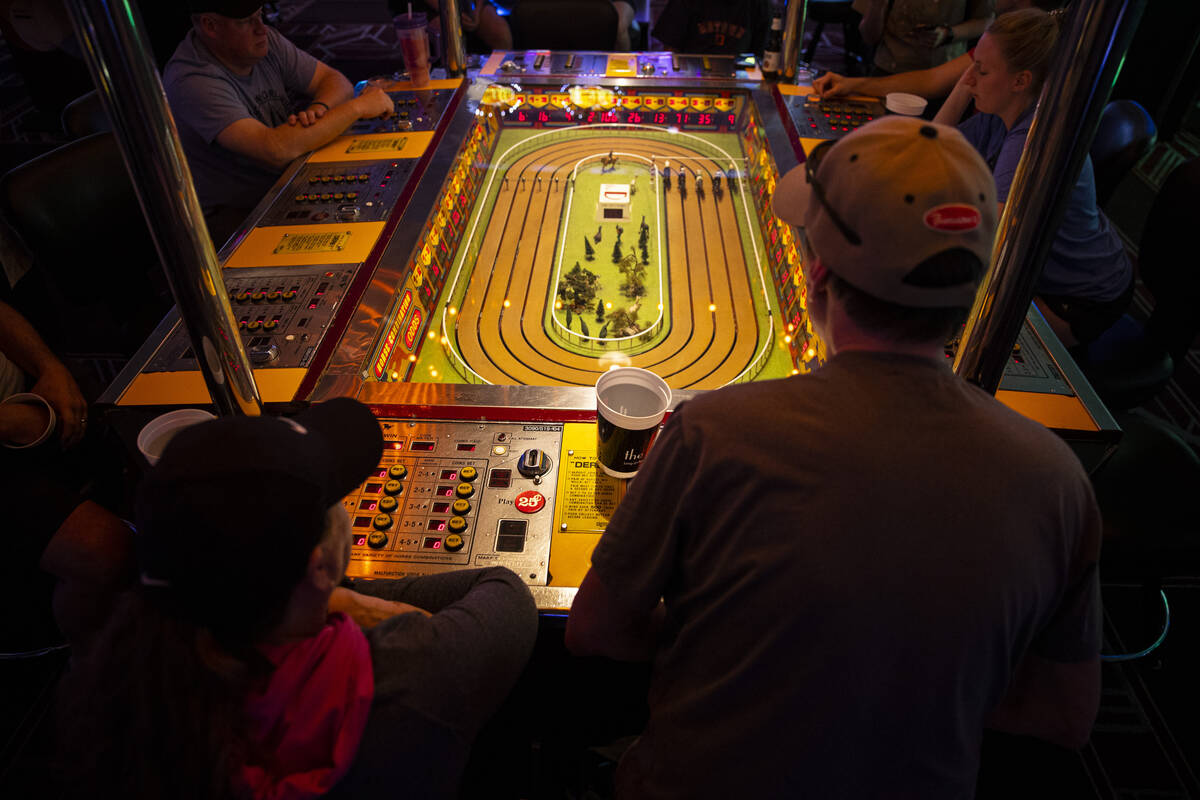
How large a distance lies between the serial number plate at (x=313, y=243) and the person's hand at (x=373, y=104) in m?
0.94

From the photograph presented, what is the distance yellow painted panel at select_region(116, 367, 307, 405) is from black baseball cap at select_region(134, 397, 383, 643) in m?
0.83

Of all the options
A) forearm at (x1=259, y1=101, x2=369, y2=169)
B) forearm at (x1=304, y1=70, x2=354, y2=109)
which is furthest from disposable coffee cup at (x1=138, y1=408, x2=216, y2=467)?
forearm at (x1=304, y1=70, x2=354, y2=109)

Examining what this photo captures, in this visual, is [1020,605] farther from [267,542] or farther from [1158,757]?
[1158,757]

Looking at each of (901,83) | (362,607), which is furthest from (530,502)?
(901,83)

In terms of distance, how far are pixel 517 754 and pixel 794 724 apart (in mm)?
1136

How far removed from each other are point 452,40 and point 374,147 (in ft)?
2.95

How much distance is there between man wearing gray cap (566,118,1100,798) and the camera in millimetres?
760

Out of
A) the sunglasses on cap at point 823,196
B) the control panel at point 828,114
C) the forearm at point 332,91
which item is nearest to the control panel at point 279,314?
the sunglasses on cap at point 823,196

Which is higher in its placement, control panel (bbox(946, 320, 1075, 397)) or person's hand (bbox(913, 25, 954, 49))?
person's hand (bbox(913, 25, 954, 49))

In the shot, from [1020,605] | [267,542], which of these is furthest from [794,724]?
[267,542]

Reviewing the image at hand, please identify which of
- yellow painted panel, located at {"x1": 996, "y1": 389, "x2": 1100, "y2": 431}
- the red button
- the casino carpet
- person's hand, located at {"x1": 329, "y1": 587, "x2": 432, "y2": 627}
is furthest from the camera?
the casino carpet

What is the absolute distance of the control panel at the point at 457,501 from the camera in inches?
52.4

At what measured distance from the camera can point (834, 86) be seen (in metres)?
2.97

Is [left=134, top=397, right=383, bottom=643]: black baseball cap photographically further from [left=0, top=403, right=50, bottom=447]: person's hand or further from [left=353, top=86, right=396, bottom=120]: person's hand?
[left=353, top=86, right=396, bottom=120]: person's hand
